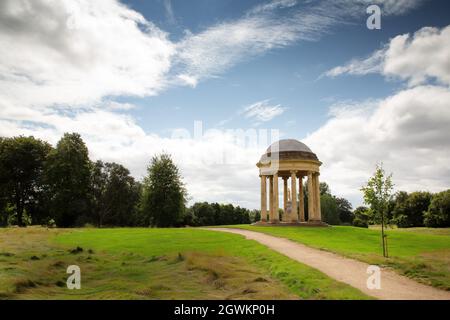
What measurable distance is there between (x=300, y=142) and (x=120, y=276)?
44241mm

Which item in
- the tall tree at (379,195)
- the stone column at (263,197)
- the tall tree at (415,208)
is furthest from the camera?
the tall tree at (415,208)

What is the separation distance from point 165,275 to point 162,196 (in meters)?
42.5

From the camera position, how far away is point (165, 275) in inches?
→ 699

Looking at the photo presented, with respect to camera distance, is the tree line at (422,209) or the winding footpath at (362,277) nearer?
the winding footpath at (362,277)

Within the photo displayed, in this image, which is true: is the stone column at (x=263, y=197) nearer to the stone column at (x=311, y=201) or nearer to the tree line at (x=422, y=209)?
the stone column at (x=311, y=201)

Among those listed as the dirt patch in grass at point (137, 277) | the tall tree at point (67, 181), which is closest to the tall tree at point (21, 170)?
the tall tree at point (67, 181)

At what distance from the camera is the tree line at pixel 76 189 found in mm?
60344

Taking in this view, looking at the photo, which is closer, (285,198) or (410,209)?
(285,198)

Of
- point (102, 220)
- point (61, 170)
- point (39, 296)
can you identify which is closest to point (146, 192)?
point (61, 170)

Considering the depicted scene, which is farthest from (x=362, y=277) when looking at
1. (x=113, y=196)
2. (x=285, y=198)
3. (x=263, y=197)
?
(x=113, y=196)

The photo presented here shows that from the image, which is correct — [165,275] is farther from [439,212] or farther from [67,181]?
[439,212]

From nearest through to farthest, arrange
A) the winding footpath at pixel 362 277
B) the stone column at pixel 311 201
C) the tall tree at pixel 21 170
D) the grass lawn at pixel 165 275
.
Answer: the winding footpath at pixel 362 277, the grass lawn at pixel 165 275, the stone column at pixel 311 201, the tall tree at pixel 21 170
